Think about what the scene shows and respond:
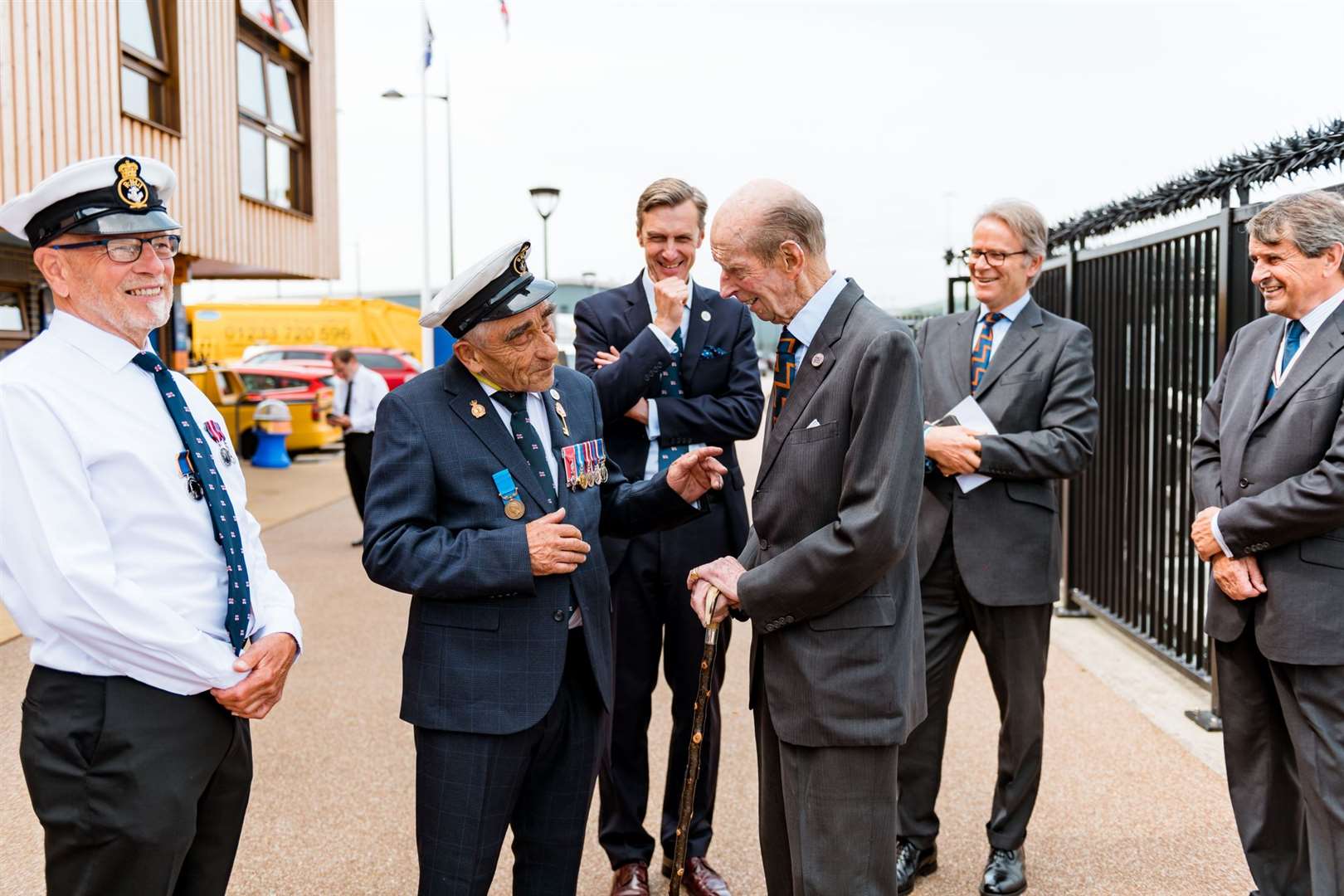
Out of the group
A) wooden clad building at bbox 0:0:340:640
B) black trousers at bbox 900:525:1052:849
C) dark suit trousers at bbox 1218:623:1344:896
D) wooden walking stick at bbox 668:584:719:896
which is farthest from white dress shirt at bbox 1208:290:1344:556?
wooden clad building at bbox 0:0:340:640

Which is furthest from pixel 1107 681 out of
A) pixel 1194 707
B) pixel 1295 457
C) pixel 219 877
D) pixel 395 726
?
pixel 219 877

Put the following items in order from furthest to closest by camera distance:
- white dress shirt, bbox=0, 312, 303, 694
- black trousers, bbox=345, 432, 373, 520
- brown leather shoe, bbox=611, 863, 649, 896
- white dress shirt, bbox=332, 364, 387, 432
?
white dress shirt, bbox=332, 364, 387, 432 → black trousers, bbox=345, 432, 373, 520 → brown leather shoe, bbox=611, 863, 649, 896 → white dress shirt, bbox=0, 312, 303, 694

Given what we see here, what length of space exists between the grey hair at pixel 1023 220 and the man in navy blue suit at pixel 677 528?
2.93 feet

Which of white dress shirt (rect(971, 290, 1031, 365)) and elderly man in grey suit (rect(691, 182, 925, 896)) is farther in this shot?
white dress shirt (rect(971, 290, 1031, 365))

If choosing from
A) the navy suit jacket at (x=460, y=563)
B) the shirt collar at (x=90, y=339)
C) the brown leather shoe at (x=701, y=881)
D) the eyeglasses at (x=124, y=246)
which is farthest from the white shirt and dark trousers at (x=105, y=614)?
the brown leather shoe at (x=701, y=881)

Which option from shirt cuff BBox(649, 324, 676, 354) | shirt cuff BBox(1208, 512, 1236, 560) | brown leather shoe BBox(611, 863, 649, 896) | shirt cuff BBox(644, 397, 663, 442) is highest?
shirt cuff BBox(649, 324, 676, 354)

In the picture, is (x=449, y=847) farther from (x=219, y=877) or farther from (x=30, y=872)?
(x=30, y=872)

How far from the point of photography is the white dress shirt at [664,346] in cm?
345

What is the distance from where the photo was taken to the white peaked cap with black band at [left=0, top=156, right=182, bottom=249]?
7.32 feet

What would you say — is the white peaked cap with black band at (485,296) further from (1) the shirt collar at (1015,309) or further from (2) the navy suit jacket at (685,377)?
(1) the shirt collar at (1015,309)

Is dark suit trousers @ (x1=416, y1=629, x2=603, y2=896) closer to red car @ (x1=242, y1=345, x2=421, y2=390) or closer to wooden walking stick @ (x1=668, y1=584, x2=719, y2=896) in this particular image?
wooden walking stick @ (x1=668, y1=584, x2=719, y2=896)

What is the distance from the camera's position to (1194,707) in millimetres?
5371

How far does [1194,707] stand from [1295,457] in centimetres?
278

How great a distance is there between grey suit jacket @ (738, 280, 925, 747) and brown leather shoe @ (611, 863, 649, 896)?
1281mm
